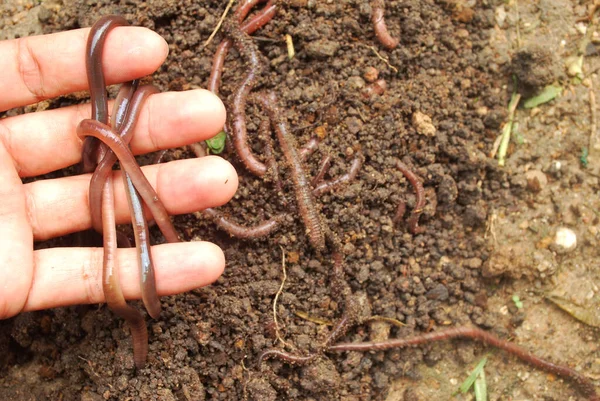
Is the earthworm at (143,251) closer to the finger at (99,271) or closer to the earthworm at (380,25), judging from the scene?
the finger at (99,271)

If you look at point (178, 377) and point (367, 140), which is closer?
point (178, 377)

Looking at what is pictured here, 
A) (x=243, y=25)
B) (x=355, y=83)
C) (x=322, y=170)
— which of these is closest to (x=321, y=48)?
(x=355, y=83)

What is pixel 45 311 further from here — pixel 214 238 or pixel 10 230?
pixel 214 238

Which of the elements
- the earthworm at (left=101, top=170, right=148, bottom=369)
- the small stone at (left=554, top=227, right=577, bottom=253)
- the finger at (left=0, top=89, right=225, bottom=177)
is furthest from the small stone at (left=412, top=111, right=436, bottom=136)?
the earthworm at (left=101, top=170, right=148, bottom=369)

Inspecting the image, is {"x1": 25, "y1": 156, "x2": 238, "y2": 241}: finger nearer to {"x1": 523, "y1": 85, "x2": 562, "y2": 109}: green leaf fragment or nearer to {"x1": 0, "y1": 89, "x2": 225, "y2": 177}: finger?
{"x1": 0, "y1": 89, "x2": 225, "y2": 177}: finger

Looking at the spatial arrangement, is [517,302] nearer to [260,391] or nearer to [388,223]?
[388,223]

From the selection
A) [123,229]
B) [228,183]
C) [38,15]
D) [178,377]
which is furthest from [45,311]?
[38,15]
